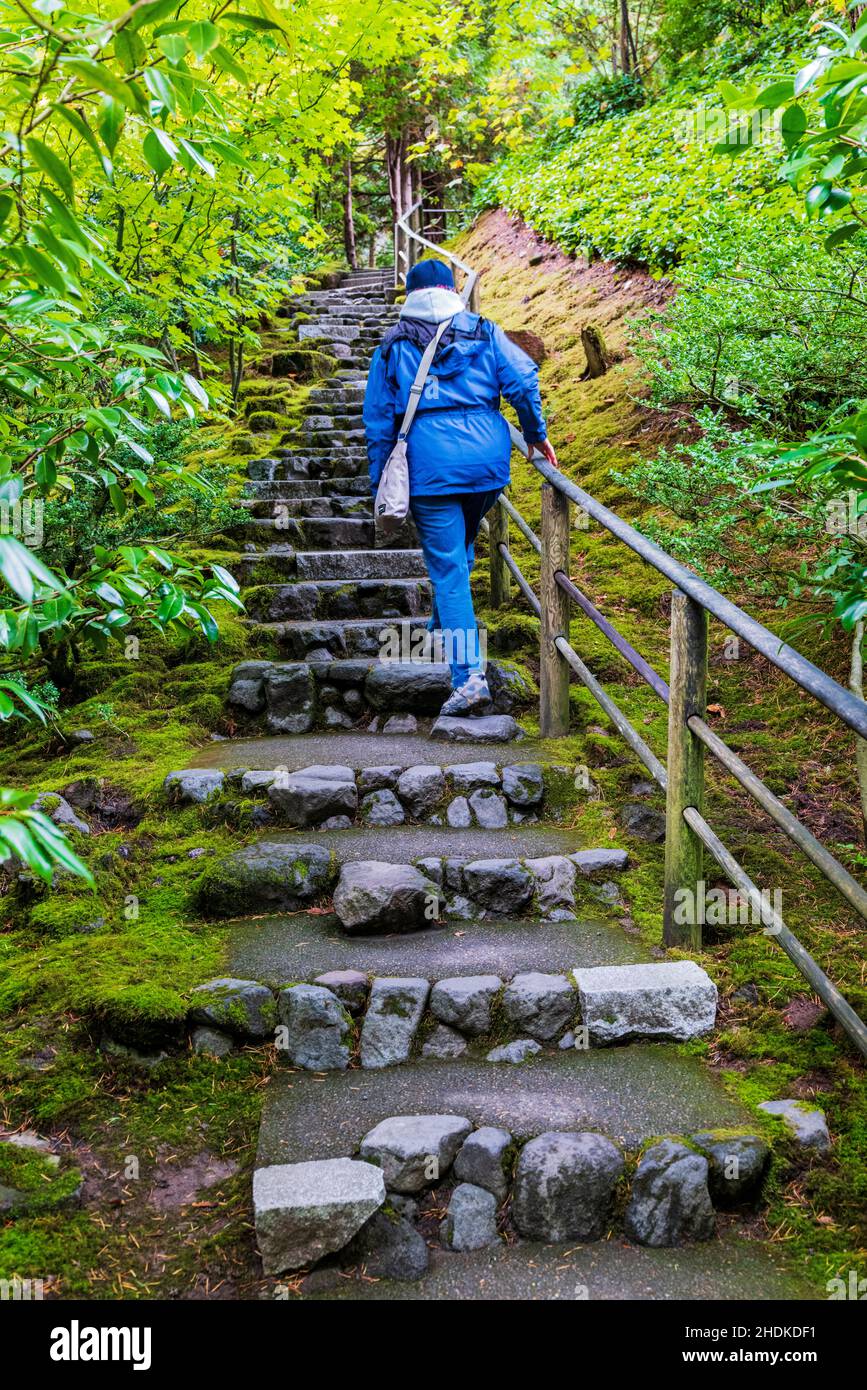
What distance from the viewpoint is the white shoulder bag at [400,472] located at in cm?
394

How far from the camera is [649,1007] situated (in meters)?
A: 2.62

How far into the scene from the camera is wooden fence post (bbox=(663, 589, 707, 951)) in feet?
9.27

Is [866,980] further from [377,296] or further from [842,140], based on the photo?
[377,296]

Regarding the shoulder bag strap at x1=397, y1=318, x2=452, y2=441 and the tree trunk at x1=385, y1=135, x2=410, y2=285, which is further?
the tree trunk at x1=385, y1=135, x2=410, y2=285

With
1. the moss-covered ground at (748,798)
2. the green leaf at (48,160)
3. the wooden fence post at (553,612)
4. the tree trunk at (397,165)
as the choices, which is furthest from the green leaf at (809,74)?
the tree trunk at (397,165)

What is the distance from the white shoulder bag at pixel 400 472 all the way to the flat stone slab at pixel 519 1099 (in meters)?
2.18

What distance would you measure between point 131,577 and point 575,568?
13.2 ft

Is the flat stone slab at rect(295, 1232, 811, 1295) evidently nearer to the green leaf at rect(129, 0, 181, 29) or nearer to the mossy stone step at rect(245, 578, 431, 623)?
the green leaf at rect(129, 0, 181, 29)

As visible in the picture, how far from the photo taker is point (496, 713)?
450 centimetres

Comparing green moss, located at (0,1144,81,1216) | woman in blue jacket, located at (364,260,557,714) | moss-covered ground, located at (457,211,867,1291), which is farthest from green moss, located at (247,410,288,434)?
green moss, located at (0,1144,81,1216)

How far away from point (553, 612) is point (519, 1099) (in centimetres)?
219

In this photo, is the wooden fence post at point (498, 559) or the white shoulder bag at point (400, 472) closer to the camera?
the white shoulder bag at point (400, 472)

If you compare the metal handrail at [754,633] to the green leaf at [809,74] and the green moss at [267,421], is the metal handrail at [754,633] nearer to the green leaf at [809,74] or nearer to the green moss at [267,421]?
the green leaf at [809,74]

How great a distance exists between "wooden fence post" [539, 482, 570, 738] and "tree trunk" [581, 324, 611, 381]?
3.75 metres
